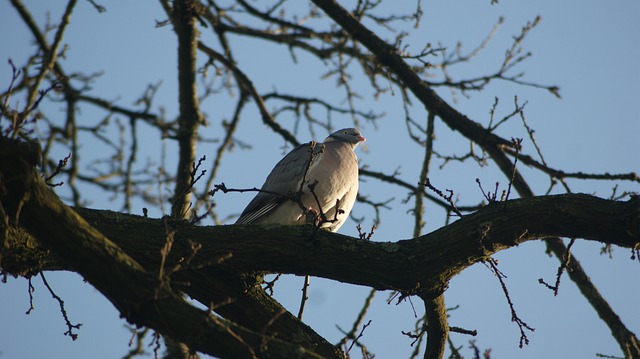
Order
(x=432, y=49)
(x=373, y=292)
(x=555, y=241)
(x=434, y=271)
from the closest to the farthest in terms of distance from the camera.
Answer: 1. (x=434, y=271)
2. (x=555, y=241)
3. (x=373, y=292)
4. (x=432, y=49)

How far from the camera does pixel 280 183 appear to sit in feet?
18.6

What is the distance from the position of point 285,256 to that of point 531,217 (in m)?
1.27

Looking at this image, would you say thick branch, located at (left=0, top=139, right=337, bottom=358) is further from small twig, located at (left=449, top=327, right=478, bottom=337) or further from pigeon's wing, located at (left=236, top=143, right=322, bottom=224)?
pigeon's wing, located at (left=236, top=143, right=322, bottom=224)

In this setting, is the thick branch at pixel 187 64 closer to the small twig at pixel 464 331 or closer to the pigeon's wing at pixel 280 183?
the pigeon's wing at pixel 280 183

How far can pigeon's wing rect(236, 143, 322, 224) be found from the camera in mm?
5168

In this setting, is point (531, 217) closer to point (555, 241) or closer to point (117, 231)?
point (555, 241)

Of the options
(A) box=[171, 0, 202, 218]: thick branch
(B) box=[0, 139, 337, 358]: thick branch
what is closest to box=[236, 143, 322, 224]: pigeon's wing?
(A) box=[171, 0, 202, 218]: thick branch

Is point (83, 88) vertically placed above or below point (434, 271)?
above

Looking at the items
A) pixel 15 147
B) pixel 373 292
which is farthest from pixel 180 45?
pixel 15 147

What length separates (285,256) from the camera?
345 cm

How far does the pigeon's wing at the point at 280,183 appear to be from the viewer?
5.17 meters

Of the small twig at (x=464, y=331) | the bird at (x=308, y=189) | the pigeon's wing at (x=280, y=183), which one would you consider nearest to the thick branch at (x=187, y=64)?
the pigeon's wing at (x=280, y=183)

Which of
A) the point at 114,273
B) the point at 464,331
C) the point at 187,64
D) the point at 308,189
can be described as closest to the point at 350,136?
the point at 308,189

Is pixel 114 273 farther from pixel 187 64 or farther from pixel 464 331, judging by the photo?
pixel 187 64
